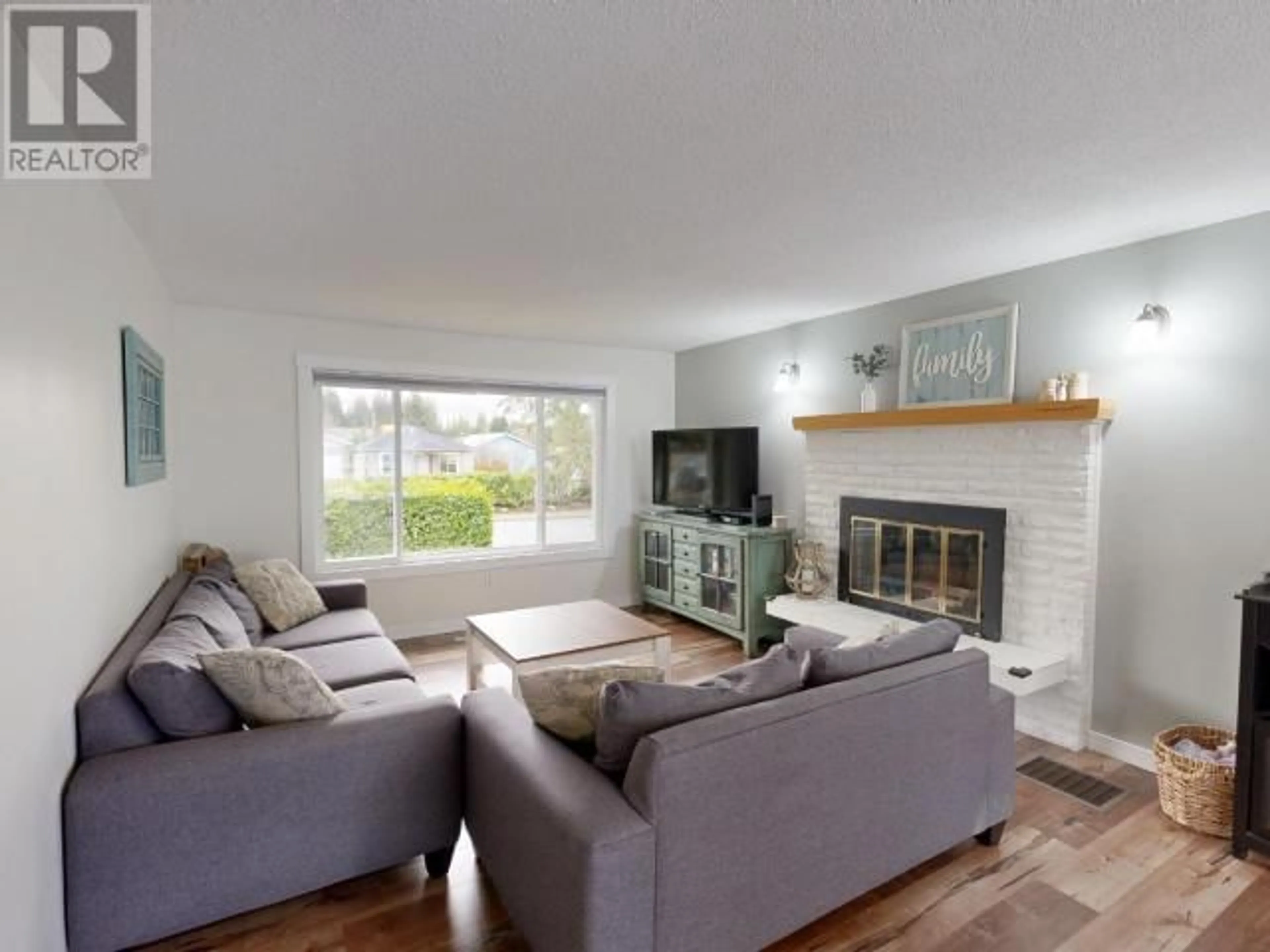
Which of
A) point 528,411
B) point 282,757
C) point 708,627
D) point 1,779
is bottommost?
point 708,627

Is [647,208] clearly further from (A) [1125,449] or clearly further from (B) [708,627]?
(B) [708,627]

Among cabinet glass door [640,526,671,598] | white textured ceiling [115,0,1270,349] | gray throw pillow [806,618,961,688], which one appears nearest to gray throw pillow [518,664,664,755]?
gray throw pillow [806,618,961,688]

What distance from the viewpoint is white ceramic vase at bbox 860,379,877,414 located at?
382cm

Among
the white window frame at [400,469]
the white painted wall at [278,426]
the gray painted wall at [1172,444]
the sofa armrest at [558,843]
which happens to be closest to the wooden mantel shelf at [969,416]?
the gray painted wall at [1172,444]

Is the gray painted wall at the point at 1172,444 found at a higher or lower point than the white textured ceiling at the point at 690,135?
lower

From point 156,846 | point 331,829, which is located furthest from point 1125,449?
point 156,846

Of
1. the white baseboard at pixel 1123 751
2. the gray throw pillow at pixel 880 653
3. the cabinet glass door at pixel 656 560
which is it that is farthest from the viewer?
the cabinet glass door at pixel 656 560

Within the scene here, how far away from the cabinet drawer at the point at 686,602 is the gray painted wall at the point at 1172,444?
2.52m

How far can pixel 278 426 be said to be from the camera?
4191mm

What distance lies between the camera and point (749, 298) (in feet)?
12.4

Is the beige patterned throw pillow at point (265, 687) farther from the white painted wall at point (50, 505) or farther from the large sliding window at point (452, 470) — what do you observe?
the large sliding window at point (452, 470)

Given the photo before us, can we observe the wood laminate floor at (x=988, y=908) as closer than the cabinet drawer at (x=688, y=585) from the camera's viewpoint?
Yes

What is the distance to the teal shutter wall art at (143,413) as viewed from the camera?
2.41 meters

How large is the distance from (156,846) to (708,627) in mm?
3728
